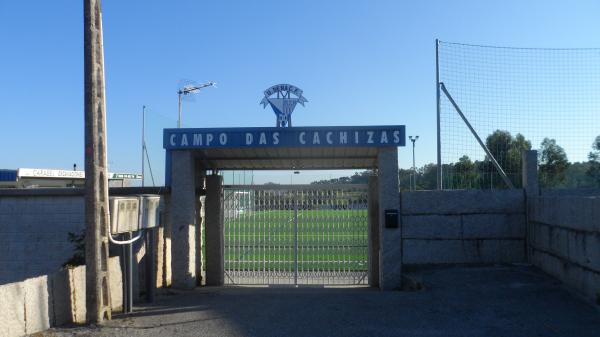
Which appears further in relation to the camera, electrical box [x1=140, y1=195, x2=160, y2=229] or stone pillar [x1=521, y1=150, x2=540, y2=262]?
stone pillar [x1=521, y1=150, x2=540, y2=262]

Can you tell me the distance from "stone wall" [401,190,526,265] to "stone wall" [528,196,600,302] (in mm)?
400

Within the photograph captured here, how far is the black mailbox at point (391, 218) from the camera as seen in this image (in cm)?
1095

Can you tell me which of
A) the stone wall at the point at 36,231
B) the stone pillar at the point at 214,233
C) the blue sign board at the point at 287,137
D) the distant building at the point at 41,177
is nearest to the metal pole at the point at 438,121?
the blue sign board at the point at 287,137

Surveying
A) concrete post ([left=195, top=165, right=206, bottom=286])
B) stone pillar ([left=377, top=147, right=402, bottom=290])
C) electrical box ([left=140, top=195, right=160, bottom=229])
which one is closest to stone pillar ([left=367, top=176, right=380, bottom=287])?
stone pillar ([left=377, top=147, right=402, bottom=290])

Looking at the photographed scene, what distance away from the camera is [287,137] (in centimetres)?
1103

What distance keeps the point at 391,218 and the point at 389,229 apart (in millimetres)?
240

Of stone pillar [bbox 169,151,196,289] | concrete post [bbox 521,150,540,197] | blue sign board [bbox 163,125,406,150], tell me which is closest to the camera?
blue sign board [bbox 163,125,406,150]

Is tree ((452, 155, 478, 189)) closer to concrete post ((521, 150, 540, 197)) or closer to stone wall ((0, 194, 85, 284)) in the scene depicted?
concrete post ((521, 150, 540, 197))

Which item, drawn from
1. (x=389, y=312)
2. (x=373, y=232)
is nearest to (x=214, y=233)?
(x=373, y=232)

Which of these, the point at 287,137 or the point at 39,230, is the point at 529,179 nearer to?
the point at 287,137

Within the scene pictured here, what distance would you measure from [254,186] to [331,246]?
96.0 inches

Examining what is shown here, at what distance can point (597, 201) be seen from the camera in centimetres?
797

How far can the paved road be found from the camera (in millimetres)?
7246

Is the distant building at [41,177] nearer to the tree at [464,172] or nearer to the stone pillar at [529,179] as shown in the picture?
the tree at [464,172]
